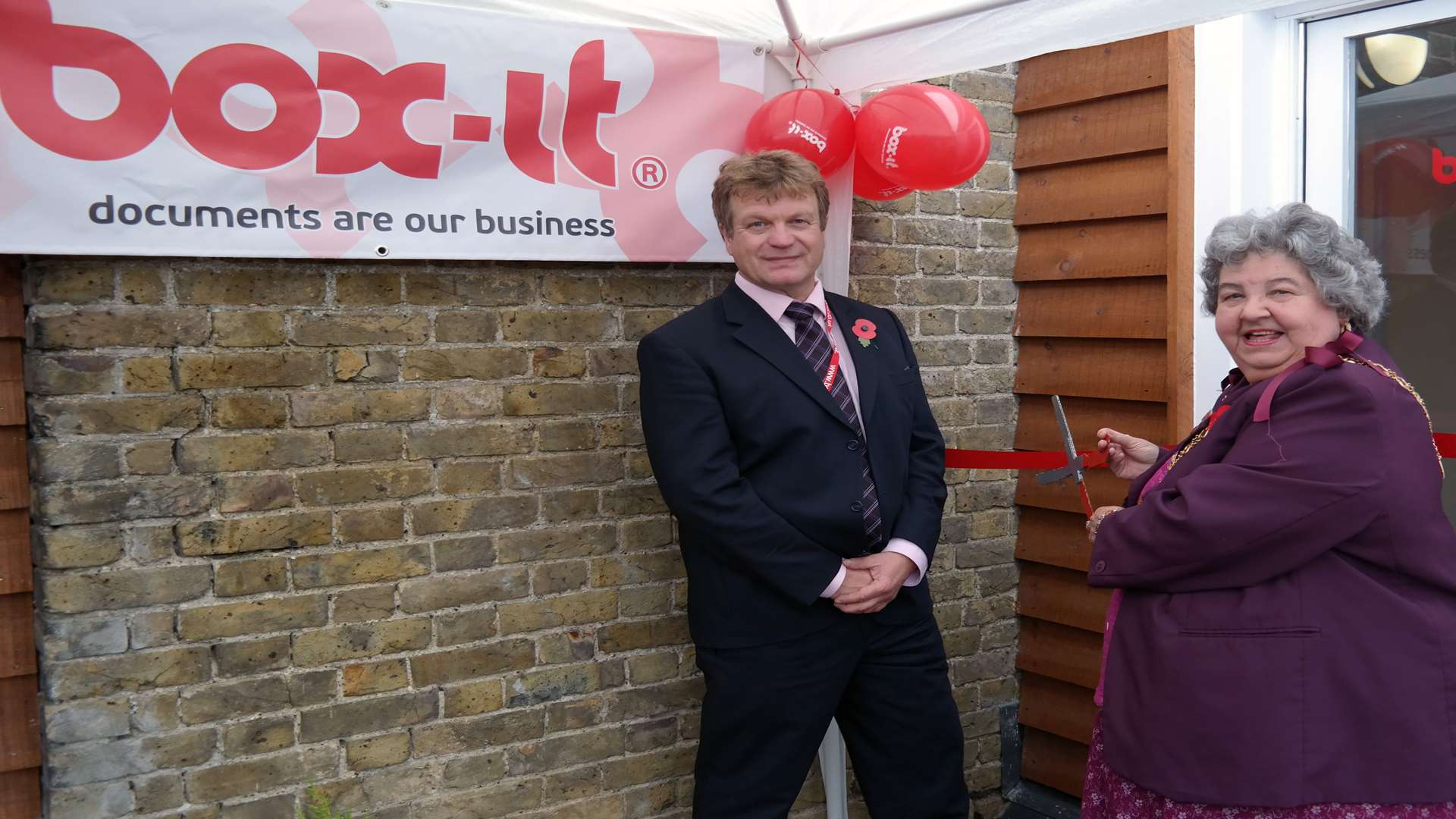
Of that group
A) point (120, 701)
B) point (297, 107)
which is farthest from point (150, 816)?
point (297, 107)

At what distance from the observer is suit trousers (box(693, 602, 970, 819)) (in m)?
2.42

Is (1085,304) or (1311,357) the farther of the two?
(1085,304)

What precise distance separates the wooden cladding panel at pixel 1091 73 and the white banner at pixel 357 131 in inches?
40.2

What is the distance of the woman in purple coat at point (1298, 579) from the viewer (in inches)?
71.4

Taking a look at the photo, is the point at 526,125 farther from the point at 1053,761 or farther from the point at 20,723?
the point at 1053,761

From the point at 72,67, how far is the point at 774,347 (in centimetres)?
144

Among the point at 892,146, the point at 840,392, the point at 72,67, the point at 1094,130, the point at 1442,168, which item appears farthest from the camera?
the point at 1094,130

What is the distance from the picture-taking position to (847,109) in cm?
268

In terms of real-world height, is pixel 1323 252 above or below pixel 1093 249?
below

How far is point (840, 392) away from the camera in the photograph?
2484 millimetres

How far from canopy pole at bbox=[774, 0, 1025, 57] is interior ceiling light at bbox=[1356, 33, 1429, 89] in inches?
42.1

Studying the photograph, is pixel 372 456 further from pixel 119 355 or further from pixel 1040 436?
pixel 1040 436

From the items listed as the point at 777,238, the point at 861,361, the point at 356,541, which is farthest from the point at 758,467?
the point at 356,541

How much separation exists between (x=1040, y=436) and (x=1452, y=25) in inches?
57.6
